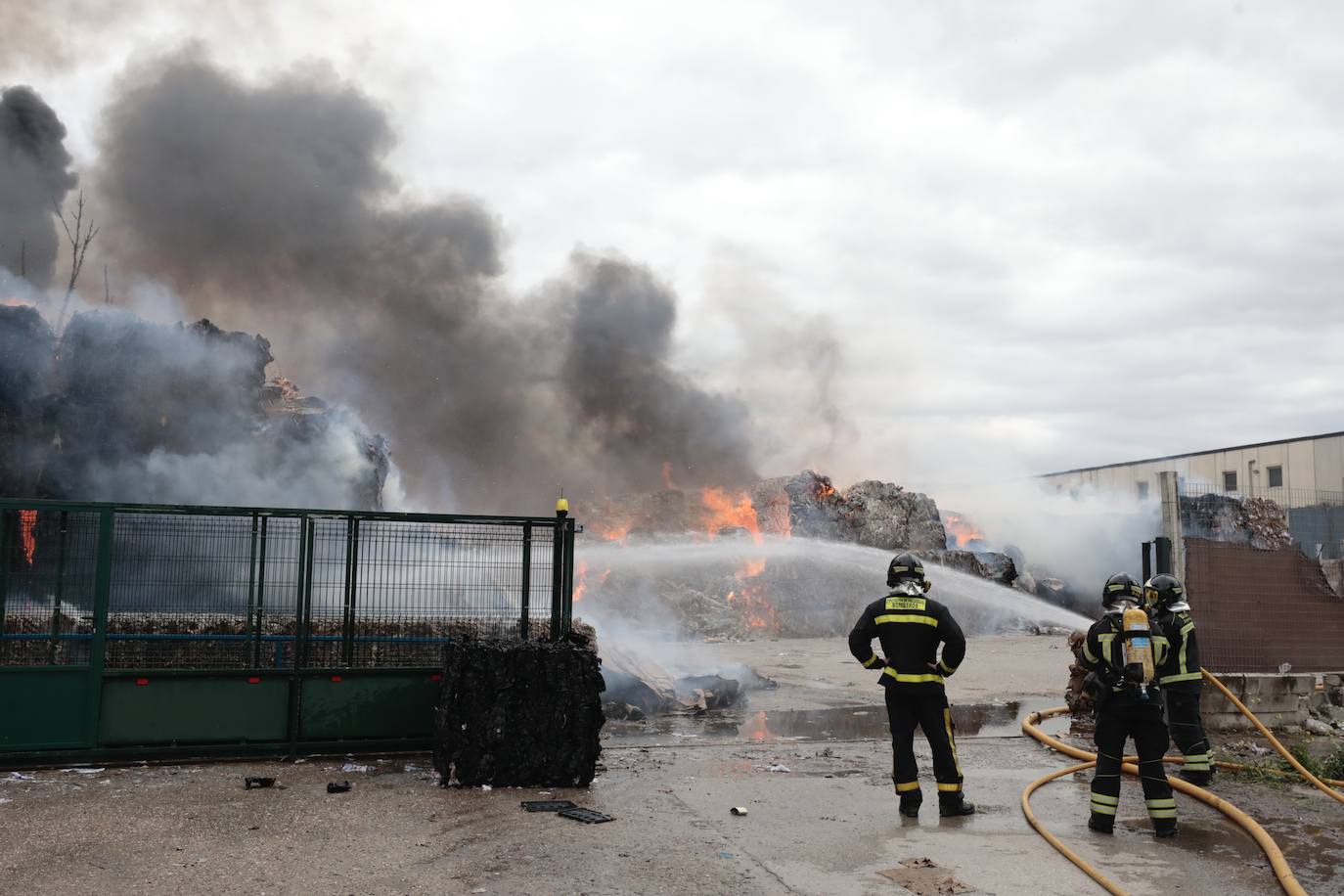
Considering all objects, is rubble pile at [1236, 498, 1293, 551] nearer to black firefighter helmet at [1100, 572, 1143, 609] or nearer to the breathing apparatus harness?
black firefighter helmet at [1100, 572, 1143, 609]

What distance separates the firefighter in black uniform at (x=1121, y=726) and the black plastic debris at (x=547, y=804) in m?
3.34

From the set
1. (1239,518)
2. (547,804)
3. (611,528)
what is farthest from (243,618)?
(611,528)

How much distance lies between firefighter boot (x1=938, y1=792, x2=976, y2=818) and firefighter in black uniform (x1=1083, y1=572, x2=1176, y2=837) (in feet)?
2.47

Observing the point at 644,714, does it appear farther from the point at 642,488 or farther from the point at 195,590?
the point at 642,488

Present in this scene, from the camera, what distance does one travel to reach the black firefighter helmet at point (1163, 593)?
751 centimetres

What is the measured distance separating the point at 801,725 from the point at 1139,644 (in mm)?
4973

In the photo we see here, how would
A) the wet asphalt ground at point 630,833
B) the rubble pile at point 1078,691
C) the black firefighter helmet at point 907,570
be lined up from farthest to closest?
the rubble pile at point 1078,691 → the black firefighter helmet at point 907,570 → the wet asphalt ground at point 630,833

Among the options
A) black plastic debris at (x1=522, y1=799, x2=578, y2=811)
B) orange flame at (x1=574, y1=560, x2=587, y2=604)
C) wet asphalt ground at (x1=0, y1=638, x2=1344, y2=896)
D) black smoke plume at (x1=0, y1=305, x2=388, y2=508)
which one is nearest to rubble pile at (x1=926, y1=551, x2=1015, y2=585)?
orange flame at (x1=574, y1=560, x2=587, y2=604)

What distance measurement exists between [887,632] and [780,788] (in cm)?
155

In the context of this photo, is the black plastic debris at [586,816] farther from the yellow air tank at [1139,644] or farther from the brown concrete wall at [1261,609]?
the brown concrete wall at [1261,609]

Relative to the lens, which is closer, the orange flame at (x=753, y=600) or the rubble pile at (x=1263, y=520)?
the orange flame at (x=753, y=600)

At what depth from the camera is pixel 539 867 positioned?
5.09 m

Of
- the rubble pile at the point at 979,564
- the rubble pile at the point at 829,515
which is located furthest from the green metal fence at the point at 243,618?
the rubble pile at the point at 829,515

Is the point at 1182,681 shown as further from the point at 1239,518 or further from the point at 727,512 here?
the point at 727,512
